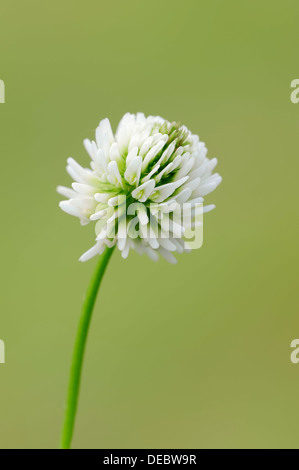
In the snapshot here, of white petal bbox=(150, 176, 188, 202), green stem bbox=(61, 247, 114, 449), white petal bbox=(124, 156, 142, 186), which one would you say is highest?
white petal bbox=(124, 156, 142, 186)

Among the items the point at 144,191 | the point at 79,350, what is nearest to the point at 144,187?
the point at 144,191

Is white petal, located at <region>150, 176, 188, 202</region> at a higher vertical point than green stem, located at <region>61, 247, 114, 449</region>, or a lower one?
higher

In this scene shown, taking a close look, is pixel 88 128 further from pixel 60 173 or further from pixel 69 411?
pixel 69 411

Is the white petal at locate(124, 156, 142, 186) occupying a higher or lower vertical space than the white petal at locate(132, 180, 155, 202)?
higher

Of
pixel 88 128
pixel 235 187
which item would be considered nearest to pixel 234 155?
pixel 235 187

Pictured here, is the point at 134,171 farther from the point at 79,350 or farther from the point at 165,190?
the point at 79,350
